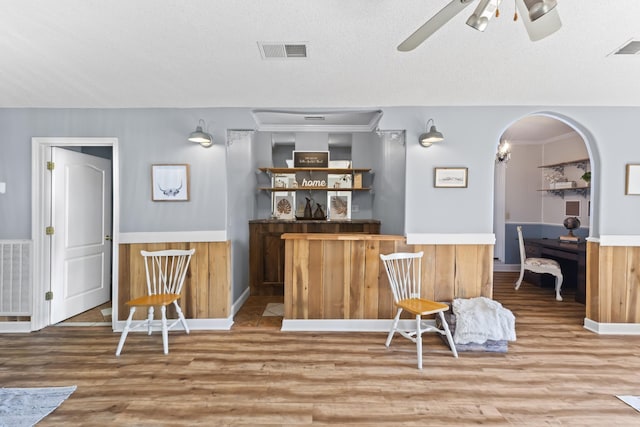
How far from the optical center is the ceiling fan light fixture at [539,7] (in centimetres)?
119

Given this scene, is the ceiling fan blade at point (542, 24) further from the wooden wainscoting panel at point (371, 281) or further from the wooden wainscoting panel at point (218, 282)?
the wooden wainscoting panel at point (218, 282)

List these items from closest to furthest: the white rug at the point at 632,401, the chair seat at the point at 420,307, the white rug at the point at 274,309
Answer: the white rug at the point at 632,401 < the chair seat at the point at 420,307 < the white rug at the point at 274,309

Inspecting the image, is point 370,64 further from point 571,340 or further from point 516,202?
point 516,202

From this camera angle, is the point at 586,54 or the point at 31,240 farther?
the point at 31,240

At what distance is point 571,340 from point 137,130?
4.85 m

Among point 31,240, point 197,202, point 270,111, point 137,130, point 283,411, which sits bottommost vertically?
point 283,411

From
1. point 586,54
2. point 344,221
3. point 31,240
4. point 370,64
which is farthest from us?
point 344,221

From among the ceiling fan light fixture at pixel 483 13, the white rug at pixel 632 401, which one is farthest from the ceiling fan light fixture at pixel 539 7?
the white rug at pixel 632 401

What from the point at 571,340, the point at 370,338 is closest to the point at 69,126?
the point at 370,338

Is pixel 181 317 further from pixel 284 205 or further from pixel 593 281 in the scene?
pixel 593 281

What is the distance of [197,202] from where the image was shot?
3229 mm

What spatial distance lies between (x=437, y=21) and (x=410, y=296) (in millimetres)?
2319

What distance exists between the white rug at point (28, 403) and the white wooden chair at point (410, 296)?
250 cm

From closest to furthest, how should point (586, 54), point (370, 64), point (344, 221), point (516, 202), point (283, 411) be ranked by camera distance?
point (283, 411) → point (586, 54) → point (370, 64) → point (344, 221) → point (516, 202)
